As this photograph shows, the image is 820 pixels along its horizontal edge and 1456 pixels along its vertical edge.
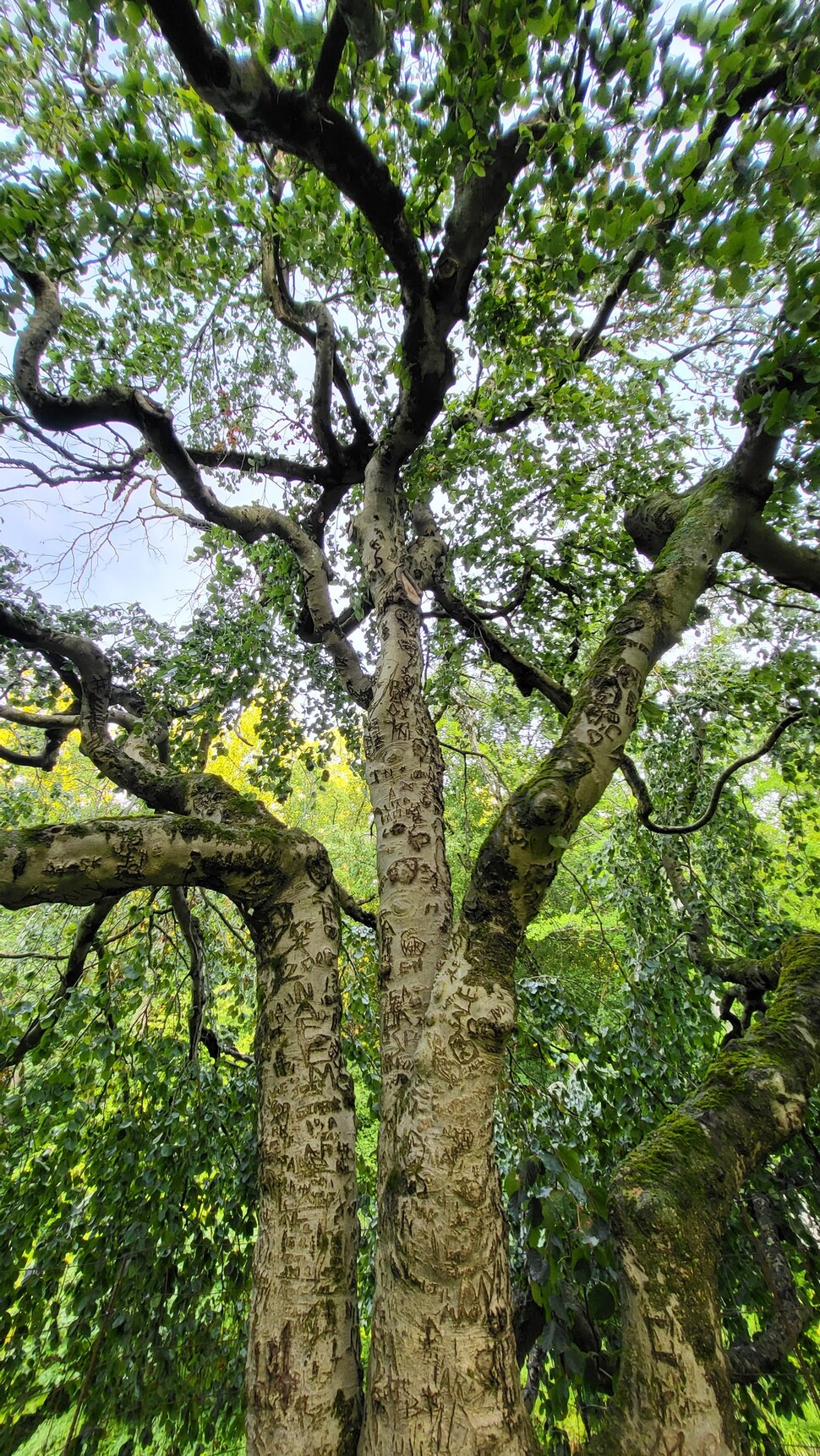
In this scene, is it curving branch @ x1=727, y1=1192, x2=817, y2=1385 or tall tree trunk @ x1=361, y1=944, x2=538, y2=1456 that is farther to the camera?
curving branch @ x1=727, y1=1192, x2=817, y2=1385

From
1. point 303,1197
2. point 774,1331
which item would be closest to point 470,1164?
point 303,1197

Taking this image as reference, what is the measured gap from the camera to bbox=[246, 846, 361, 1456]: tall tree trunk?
46.4 inches

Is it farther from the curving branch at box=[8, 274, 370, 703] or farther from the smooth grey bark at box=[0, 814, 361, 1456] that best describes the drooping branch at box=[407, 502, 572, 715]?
the smooth grey bark at box=[0, 814, 361, 1456]

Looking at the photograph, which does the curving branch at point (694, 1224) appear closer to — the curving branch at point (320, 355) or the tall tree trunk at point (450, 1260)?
the tall tree trunk at point (450, 1260)

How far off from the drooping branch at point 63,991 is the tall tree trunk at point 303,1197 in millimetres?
1270

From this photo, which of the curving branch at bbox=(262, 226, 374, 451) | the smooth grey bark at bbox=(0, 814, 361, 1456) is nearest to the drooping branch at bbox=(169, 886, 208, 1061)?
the smooth grey bark at bbox=(0, 814, 361, 1456)

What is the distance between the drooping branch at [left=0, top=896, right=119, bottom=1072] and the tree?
0.06ft

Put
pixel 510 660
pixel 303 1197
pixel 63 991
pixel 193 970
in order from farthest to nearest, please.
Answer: pixel 510 660, pixel 193 970, pixel 63 991, pixel 303 1197

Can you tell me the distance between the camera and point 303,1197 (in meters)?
1.38

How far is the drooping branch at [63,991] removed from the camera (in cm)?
262

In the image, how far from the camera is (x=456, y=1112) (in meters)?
1.27

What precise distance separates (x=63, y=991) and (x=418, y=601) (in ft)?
8.52

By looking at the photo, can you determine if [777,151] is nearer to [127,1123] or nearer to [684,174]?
[684,174]

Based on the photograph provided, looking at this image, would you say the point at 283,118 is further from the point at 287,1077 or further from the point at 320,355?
the point at 287,1077
